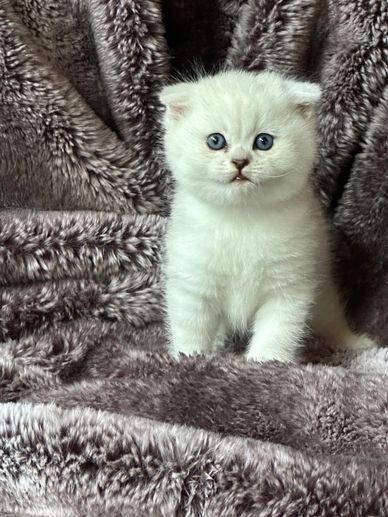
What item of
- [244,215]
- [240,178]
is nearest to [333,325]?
[244,215]

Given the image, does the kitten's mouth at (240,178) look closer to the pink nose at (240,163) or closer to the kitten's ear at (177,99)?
the pink nose at (240,163)

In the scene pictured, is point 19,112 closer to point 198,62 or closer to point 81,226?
point 81,226

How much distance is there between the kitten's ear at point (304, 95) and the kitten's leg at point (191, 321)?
0.34 m

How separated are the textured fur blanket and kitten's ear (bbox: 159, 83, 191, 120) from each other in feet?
0.90

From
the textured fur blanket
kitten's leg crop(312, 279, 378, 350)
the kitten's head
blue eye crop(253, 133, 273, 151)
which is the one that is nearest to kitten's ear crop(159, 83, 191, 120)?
the kitten's head

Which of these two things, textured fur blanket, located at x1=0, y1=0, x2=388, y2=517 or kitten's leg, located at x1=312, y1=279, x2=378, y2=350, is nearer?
textured fur blanket, located at x1=0, y1=0, x2=388, y2=517

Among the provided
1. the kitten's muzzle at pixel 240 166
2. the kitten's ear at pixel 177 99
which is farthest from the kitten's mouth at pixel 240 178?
the kitten's ear at pixel 177 99

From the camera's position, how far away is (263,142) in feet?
3.52

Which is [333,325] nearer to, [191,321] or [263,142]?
[191,321]

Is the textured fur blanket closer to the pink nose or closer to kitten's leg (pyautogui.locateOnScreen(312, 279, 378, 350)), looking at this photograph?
kitten's leg (pyautogui.locateOnScreen(312, 279, 378, 350))

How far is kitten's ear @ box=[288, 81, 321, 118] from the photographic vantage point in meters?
1.12

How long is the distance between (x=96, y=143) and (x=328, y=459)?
0.81 metres

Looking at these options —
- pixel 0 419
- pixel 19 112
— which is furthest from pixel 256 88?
pixel 0 419

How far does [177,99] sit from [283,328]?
0.40 metres
